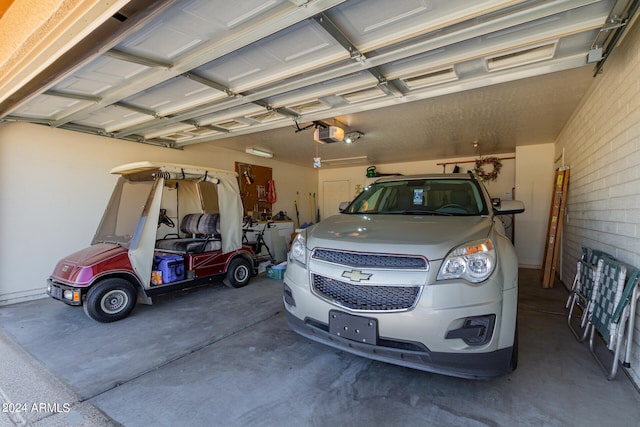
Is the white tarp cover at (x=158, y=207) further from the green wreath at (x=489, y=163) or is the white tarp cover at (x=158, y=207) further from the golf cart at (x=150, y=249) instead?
the green wreath at (x=489, y=163)

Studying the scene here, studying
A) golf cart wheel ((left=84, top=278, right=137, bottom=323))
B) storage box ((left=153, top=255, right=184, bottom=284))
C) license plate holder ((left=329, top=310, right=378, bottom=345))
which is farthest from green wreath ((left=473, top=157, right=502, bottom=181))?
golf cart wheel ((left=84, top=278, right=137, bottom=323))

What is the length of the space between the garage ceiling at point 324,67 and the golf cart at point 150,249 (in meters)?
0.97

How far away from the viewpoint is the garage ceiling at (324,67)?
1994 millimetres

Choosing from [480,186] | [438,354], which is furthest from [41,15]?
[480,186]

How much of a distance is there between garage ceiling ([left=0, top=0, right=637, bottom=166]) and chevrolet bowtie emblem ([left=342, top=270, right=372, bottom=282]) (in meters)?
1.71

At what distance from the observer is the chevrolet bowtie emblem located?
181 centimetres

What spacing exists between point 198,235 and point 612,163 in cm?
552

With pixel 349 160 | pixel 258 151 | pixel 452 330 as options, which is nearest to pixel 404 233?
pixel 452 330

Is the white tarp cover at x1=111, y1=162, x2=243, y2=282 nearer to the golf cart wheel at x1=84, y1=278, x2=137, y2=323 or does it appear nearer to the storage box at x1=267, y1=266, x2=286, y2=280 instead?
the golf cart wheel at x1=84, y1=278, x2=137, y2=323

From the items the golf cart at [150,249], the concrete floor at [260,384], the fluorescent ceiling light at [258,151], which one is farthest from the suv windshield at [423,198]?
the fluorescent ceiling light at [258,151]

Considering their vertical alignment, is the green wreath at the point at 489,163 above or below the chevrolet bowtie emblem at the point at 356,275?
above

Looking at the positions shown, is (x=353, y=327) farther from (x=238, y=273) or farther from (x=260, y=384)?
(x=238, y=273)

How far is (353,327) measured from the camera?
5.95 ft

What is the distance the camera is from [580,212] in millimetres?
3842
